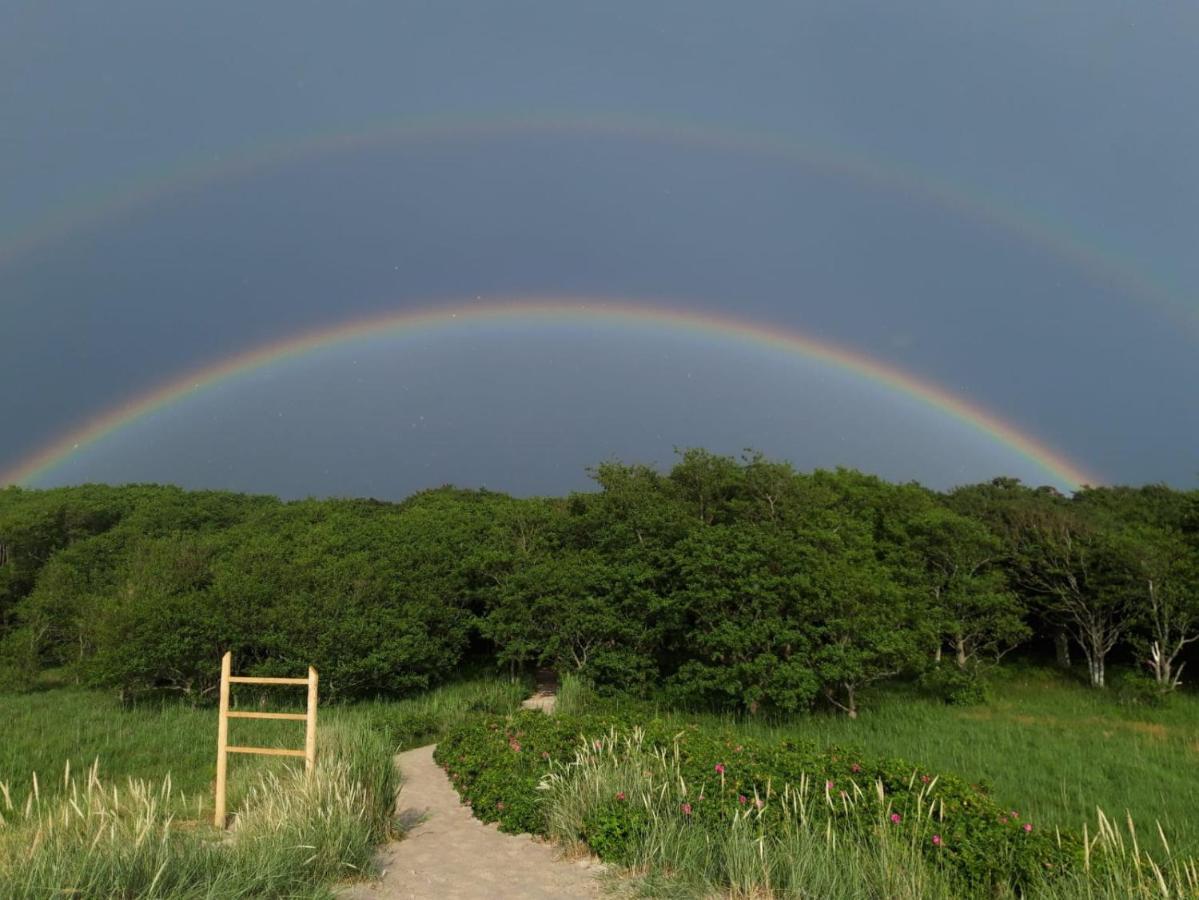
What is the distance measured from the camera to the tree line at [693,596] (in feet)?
63.6

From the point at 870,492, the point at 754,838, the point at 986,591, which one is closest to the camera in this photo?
the point at 754,838

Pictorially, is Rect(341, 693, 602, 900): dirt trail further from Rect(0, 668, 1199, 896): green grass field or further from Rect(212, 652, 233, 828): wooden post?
Rect(212, 652, 233, 828): wooden post

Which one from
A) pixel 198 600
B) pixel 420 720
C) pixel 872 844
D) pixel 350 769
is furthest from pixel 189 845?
pixel 198 600

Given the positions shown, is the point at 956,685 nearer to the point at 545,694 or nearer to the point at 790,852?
the point at 545,694

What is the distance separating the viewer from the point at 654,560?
2239 centimetres


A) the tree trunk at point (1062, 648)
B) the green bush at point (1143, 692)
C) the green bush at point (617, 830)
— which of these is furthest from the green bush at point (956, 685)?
the green bush at point (617, 830)

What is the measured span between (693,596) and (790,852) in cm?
1354

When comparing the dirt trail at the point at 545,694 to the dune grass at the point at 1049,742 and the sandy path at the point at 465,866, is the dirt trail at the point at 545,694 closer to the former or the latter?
the dune grass at the point at 1049,742

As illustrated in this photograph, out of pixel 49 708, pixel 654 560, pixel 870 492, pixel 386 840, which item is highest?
pixel 870 492

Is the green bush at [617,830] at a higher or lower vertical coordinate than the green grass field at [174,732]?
higher

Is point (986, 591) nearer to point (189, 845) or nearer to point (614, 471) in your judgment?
point (614, 471)

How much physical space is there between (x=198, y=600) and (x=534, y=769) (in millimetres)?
18096

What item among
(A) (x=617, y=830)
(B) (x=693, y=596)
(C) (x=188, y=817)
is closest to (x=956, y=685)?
(B) (x=693, y=596)

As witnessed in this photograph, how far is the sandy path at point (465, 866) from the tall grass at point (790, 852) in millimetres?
→ 490
